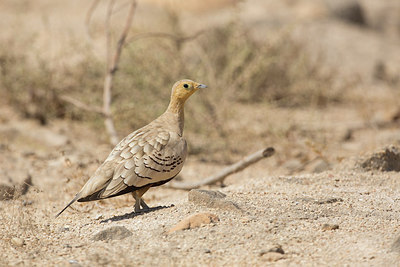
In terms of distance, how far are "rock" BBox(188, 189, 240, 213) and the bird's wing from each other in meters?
0.25

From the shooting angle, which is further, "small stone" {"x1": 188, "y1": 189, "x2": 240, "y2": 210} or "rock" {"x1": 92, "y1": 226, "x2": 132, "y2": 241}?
"small stone" {"x1": 188, "y1": 189, "x2": 240, "y2": 210}

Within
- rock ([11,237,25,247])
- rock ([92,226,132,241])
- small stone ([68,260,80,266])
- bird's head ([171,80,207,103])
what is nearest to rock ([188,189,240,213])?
rock ([92,226,132,241])

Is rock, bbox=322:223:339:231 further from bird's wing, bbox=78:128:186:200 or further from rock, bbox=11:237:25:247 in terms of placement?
rock, bbox=11:237:25:247

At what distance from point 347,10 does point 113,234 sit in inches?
517

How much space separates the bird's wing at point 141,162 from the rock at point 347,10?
11622 millimetres

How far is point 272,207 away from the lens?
430 cm

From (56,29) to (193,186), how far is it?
6.26 m

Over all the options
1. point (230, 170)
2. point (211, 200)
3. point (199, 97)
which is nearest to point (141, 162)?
point (211, 200)

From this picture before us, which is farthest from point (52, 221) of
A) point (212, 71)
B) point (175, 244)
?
→ point (212, 71)

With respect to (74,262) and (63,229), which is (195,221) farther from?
(63,229)

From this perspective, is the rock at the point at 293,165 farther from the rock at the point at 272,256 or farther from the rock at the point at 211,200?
the rock at the point at 272,256

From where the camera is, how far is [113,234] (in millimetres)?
3861

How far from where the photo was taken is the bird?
4145 mm

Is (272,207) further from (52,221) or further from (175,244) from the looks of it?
(52,221)
